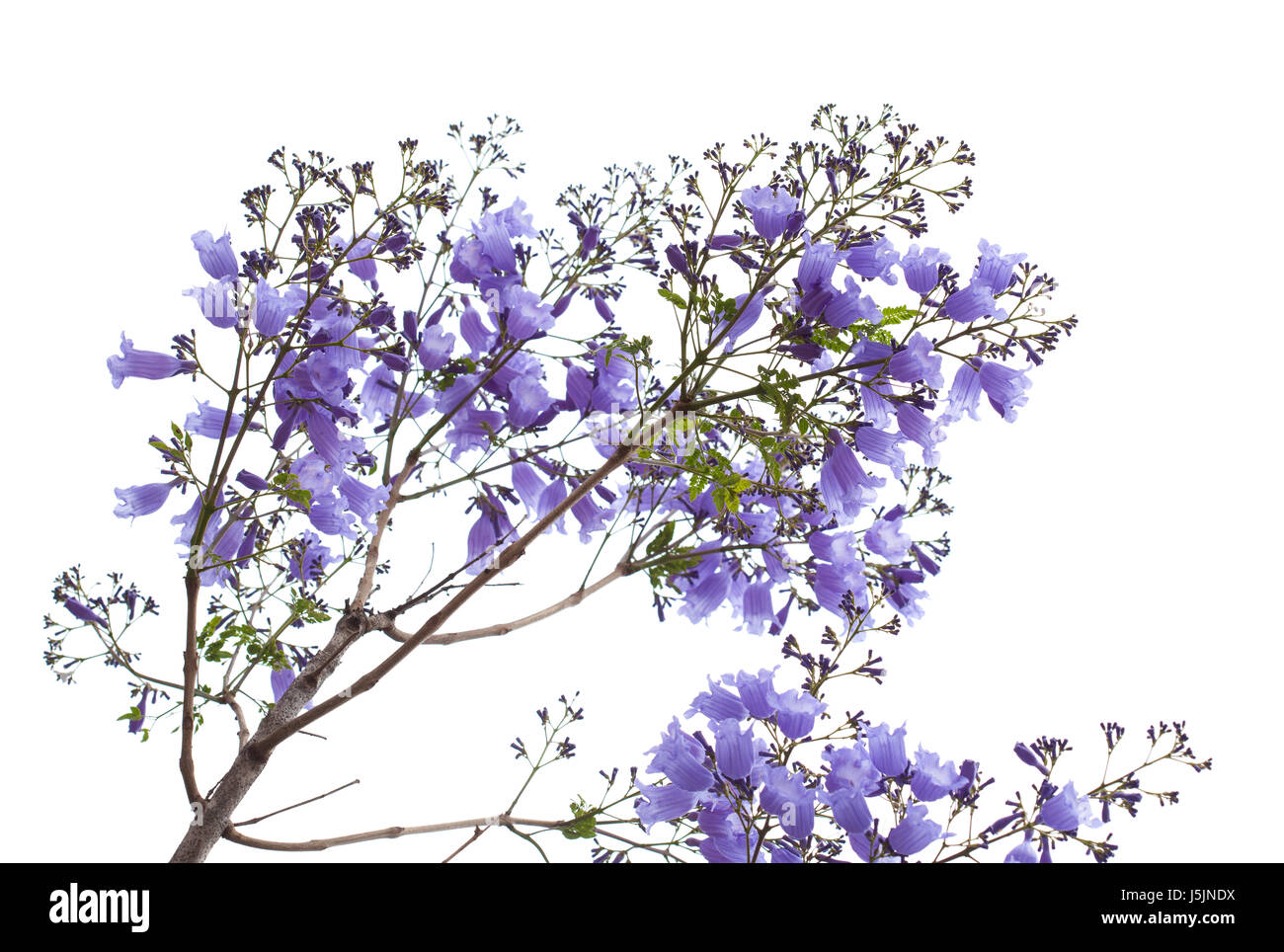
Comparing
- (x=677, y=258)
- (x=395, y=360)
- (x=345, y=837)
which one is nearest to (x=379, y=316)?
(x=395, y=360)

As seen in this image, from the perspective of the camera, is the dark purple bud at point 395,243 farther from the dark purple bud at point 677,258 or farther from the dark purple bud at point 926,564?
the dark purple bud at point 926,564

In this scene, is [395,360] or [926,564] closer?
[395,360]

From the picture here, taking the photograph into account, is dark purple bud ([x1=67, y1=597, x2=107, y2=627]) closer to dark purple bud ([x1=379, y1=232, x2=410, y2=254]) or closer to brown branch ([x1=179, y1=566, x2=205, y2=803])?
brown branch ([x1=179, y1=566, x2=205, y2=803])

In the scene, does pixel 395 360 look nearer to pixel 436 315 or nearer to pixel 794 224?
pixel 436 315

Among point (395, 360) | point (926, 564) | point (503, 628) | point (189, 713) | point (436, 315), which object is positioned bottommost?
point (189, 713)

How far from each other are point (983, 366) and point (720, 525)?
1.72 ft

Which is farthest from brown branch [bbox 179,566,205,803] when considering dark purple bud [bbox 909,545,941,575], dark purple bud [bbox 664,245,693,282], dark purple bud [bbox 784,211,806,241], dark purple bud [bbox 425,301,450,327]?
dark purple bud [bbox 909,545,941,575]

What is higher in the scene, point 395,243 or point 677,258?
point 395,243

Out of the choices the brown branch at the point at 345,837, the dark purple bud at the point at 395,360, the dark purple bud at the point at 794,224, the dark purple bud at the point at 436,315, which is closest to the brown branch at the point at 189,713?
the brown branch at the point at 345,837
